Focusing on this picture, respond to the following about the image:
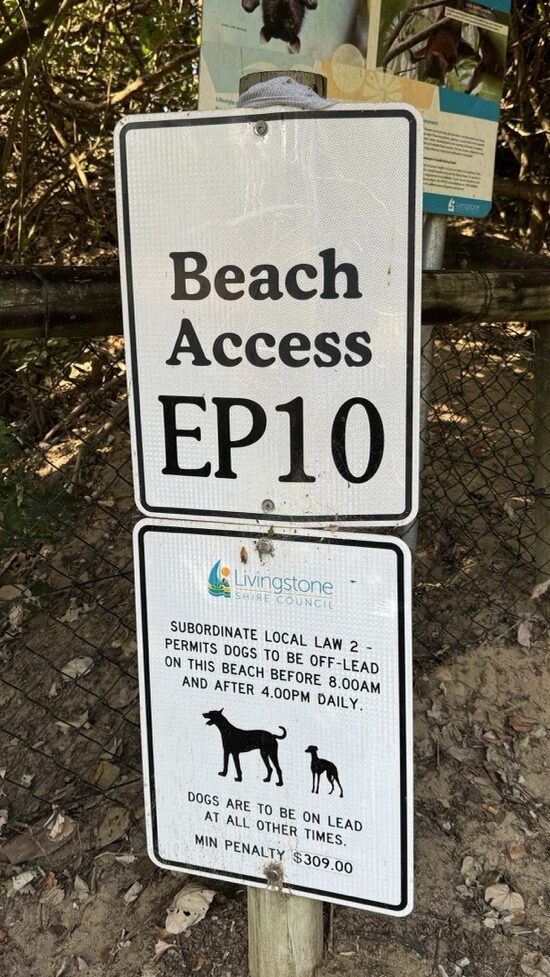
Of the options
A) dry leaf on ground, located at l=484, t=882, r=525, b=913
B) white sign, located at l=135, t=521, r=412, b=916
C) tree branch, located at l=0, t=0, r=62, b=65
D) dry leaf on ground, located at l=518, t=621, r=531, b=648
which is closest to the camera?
white sign, located at l=135, t=521, r=412, b=916

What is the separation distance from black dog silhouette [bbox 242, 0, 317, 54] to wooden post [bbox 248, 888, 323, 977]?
6.90 ft

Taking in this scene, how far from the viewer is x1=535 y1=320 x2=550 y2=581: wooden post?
2.56 metres

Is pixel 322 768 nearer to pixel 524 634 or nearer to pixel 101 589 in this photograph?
pixel 524 634

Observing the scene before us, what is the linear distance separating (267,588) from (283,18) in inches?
60.2

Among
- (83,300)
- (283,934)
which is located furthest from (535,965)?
(83,300)

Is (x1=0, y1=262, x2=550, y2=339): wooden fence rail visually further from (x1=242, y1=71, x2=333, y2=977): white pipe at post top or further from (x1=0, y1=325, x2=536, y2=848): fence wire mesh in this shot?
(x1=242, y1=71, x2=333, y2=977): white pipe at post top

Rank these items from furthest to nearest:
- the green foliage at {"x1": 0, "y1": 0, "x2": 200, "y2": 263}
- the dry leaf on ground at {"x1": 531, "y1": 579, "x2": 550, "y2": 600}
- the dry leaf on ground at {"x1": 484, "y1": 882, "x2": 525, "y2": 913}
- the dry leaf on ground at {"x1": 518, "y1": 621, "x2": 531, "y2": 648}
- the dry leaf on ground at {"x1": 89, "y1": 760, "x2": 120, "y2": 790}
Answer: the green foliage at {"x1": 0, "y1": 0, "x2": 200, "y2": 263}
the dry leaf on ground at {"x1": 531, "y1": 579, "x2": 550, "y2": 600}
the dry leaf on ground at {"x1": 518, "y1": 621, "x2": 531, "y2": 648}
the dry leaf on ground at {"x1": 89, "y1": 760, "x2": 120, "y2": 790}
the dry leaf on ground at {"x1": 484, "y1": 882, "x2": 525, "y2": 913}

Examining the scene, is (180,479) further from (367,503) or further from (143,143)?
(143,143)

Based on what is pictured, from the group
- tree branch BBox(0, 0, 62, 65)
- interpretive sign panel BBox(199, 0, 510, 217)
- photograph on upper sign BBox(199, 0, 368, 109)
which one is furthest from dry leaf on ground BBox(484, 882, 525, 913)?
tree branch BBox(0, 0, 62, 65)

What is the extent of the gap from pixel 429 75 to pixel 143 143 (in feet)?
3.81

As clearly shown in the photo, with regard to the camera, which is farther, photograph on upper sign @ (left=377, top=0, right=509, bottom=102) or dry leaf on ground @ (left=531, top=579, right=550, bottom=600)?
dry leaf on ground @ (left=531, top=579, right=550, bottom=600)

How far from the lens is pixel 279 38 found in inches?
79.7

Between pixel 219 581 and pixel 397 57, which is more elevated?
pixel 397 57

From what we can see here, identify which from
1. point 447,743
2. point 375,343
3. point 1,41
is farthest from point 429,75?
point 1,41
